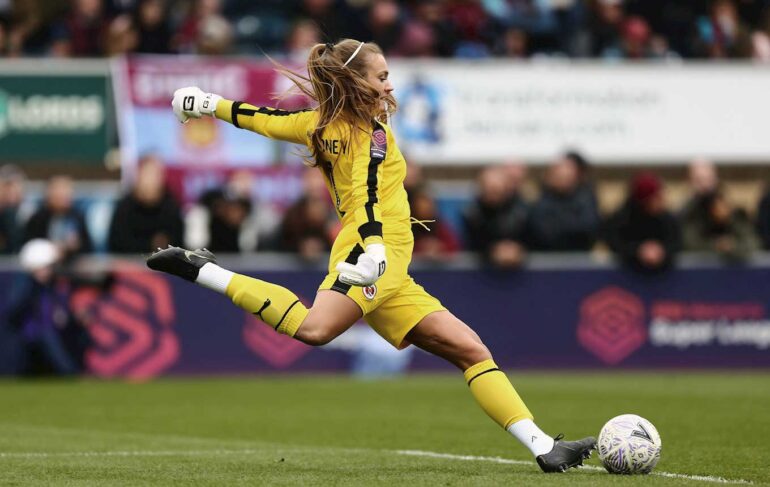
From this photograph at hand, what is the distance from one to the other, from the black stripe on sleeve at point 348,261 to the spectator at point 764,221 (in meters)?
12.0

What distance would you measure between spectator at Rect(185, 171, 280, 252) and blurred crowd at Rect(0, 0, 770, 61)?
2407mm

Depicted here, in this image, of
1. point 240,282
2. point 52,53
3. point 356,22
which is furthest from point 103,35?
point 240,282

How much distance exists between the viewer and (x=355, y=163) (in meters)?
7.88

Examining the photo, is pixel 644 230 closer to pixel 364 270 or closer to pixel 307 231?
pixel 307 231

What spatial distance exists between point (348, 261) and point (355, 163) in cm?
50

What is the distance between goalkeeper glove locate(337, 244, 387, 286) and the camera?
7.51 meters

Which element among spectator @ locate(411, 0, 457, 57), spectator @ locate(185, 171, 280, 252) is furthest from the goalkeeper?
spectator @ locate(411, 0, 457, 57)

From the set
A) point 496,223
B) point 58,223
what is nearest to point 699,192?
point 496,223

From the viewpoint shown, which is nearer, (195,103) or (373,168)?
(373,168)

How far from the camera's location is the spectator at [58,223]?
55.8 ft

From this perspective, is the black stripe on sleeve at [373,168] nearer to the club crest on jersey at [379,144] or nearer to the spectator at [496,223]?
the club crest on jersey at [379,144]

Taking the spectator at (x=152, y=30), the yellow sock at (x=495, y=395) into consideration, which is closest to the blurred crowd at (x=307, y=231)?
the spectator at (x=152, y=30)

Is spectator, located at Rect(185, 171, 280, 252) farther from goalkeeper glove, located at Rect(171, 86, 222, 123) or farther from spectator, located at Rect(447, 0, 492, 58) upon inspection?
goalkeeper glove, located at Rect(171, 86, 222, 123)

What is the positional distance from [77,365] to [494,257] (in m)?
4.81
